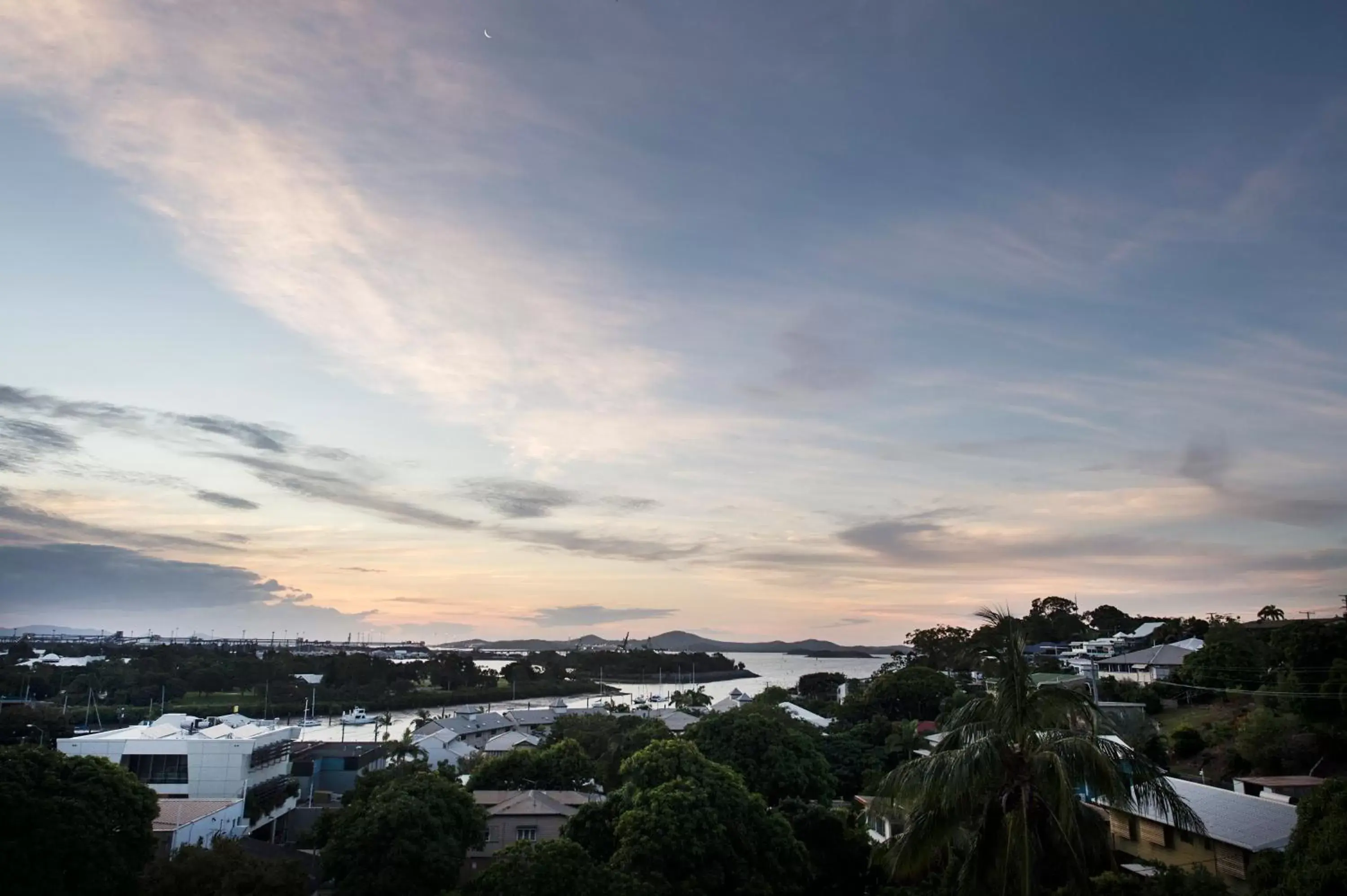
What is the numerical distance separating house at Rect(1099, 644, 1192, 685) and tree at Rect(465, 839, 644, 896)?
160 feet

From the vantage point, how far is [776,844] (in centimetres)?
2084

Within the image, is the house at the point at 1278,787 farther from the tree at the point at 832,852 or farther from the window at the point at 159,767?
the window at the point at 159,767

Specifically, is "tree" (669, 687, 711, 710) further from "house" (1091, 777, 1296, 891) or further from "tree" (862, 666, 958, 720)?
"house" (1091, 777, 1296, 891)

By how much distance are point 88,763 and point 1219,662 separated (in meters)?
50.4

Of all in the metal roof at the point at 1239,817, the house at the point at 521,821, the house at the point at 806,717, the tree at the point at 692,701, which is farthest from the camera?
the tree at the point at 692,701

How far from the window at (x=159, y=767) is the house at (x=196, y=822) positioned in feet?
9.55

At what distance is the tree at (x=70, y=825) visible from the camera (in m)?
17.5

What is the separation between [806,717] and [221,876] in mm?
48242

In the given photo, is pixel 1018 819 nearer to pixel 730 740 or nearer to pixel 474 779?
pixel 730 740

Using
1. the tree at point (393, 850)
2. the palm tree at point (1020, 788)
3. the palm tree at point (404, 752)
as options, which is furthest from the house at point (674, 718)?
the palm tree at point (1020, 788)

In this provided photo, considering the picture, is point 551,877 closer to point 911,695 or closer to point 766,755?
point 766,755

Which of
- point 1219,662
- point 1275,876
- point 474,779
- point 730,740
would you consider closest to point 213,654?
point 474,779

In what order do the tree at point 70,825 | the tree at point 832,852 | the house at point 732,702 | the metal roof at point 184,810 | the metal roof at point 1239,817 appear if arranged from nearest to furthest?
1. the tree at point 70,825
2. the metal roof at point 1239,817
3. the tree at point 832,852
4. the metal roof at point 184,810
5. the house at point 732,702

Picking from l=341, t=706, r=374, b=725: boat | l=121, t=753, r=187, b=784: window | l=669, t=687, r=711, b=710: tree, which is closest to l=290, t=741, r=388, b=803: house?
l=121, t=753, r=187, b=784: window
